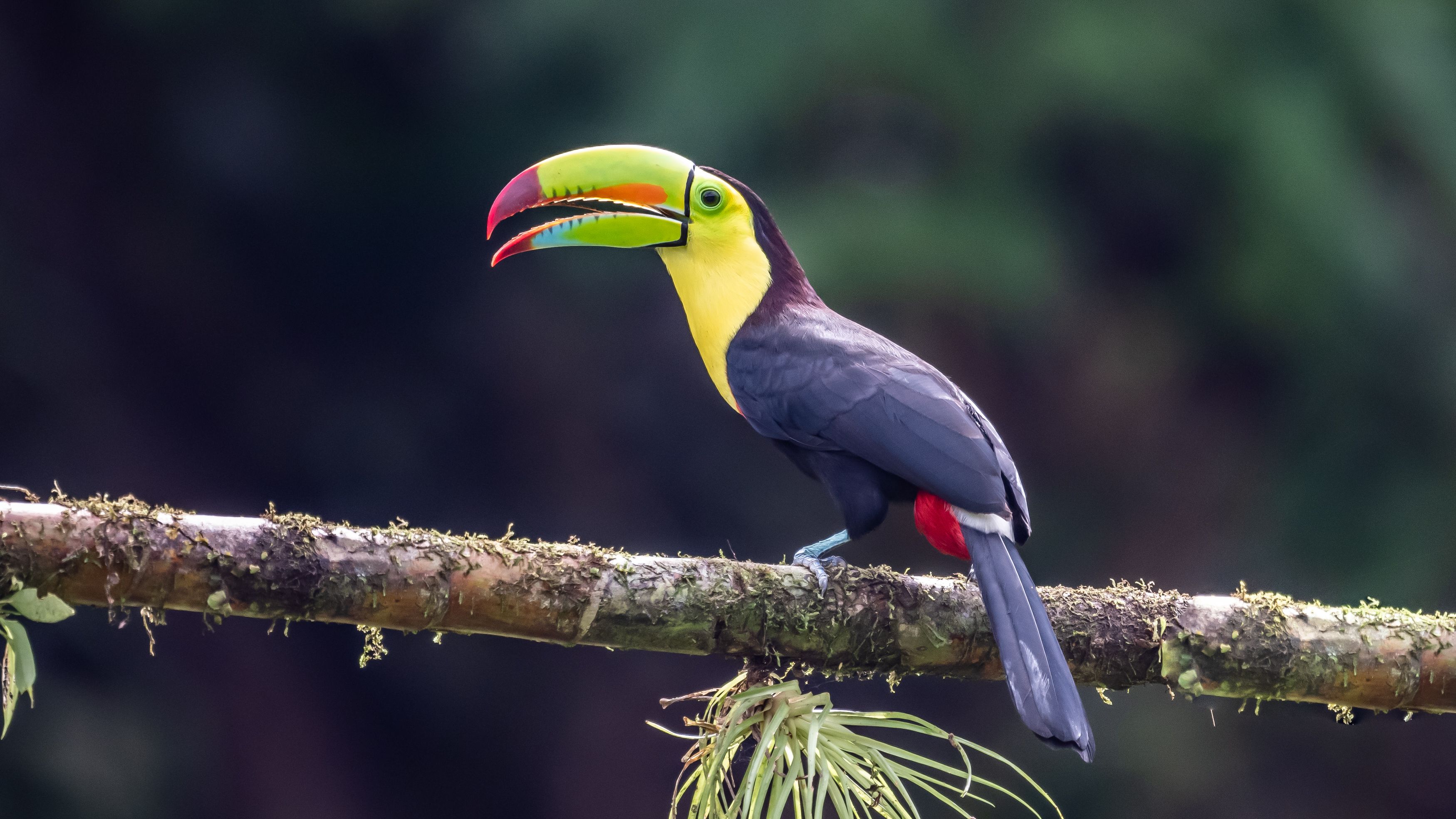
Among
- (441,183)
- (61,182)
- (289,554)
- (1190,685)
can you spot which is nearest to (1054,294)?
(441,183)

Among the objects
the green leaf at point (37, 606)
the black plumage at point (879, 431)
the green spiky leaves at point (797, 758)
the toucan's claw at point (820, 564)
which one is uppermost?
the black plumage at point (879, 431)

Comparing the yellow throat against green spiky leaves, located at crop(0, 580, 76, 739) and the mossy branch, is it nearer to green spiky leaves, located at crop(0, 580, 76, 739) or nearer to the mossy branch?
the mossy branch

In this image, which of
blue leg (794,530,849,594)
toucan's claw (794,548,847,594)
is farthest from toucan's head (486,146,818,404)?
toucan's claw (794,548,847,594)

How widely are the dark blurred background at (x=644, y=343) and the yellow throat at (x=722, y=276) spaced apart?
1.50 metres

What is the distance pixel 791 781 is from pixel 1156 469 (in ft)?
13.8

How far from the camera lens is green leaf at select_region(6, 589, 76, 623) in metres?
1.87

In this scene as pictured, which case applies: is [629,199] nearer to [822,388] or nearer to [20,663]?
[822,388]

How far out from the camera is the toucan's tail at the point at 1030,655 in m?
2.10

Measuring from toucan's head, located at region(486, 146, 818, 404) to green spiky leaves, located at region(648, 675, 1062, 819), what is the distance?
0.99m

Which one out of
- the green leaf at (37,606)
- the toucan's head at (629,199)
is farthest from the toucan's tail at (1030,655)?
the green leaf at (37,606)

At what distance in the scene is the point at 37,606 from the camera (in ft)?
6.16

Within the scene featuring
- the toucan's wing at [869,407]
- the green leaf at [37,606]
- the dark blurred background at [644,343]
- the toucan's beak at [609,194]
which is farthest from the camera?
the dark blurred background at [644,343]

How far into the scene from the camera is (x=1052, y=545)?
5.81 metres

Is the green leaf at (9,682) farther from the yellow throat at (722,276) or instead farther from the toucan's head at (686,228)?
the yellow throat at (722,276)
